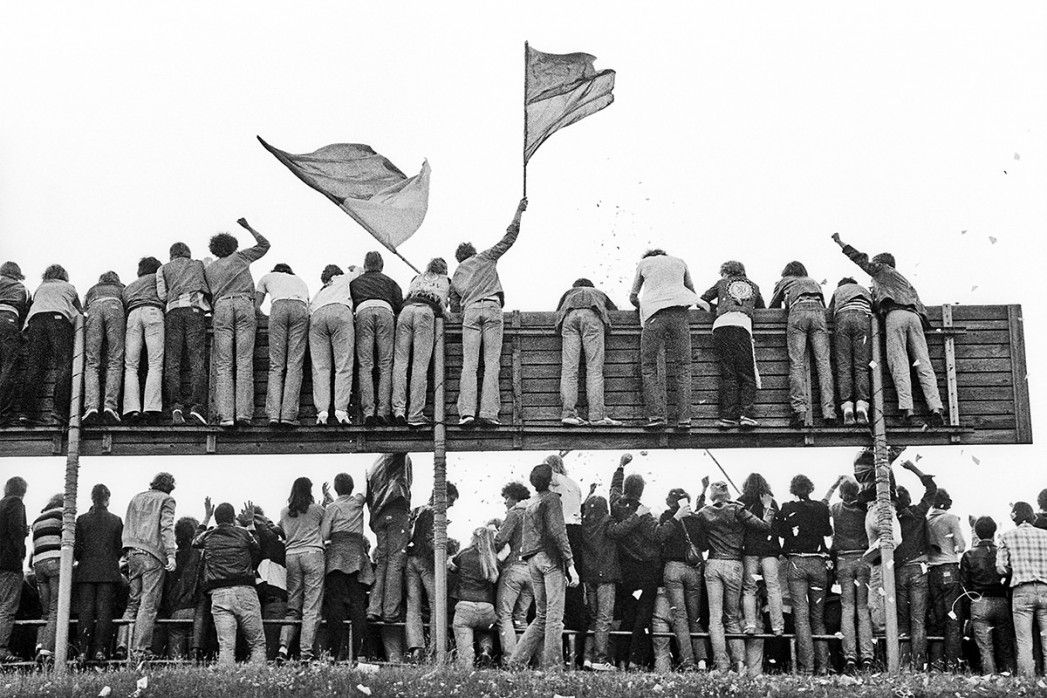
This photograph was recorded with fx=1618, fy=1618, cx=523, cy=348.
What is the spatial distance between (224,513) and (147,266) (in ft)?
12.9

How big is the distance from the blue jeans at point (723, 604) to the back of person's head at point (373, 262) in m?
6.20

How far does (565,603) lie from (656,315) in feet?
13.9

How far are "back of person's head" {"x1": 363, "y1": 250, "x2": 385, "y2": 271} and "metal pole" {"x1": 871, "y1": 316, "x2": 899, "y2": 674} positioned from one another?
23.2ft

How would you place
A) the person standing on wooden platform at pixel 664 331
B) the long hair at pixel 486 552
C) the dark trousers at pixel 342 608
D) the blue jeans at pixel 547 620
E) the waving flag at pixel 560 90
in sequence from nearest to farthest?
the blue jeans at pixel 547 620
the dark trousers at pixel 342 608
the long hair at pixel 486 552
the person standing on wooden platform at pixel 664 331
the waving flag at pixel 560 90

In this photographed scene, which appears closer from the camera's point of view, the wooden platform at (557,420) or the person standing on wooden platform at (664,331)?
the person standing on wooden platform at (664,331)

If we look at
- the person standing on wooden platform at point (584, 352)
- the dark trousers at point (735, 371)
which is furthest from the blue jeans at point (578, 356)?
the dark trousers at point (735, 371)

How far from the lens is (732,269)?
914 inches

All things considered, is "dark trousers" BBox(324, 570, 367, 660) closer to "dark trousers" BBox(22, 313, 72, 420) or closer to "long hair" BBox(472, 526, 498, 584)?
"long hair" BBox(472, 526, 498, 584)

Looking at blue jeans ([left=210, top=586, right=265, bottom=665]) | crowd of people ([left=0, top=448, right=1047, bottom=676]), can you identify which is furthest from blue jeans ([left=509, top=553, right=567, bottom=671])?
blue jeans ([left=210, top=586, right=265, bottom=665])

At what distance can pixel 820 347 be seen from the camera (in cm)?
2280

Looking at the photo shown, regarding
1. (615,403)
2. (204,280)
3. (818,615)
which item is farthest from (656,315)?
(204,280)

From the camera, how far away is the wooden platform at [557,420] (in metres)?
23.0

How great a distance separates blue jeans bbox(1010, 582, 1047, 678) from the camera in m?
21.3

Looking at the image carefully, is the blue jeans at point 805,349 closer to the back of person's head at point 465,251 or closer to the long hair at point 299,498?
the back of person's head at point 465,251
